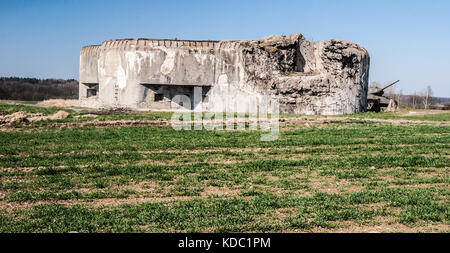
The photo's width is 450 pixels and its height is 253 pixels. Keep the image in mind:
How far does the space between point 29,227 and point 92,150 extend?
5.85 meters

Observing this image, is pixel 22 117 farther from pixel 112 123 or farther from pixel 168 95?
pixel 168 95

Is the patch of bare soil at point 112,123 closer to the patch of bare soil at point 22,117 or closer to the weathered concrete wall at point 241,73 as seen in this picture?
the patch of bare soil at point 22,117

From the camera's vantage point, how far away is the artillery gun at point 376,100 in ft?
106

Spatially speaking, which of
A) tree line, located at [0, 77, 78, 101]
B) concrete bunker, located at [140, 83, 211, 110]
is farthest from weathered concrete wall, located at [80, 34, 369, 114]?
tree line, located at [0, 77, 78, 101]

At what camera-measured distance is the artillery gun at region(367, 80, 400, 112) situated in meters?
32.3

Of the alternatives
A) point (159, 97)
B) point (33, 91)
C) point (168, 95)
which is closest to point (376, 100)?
point (168, 95)

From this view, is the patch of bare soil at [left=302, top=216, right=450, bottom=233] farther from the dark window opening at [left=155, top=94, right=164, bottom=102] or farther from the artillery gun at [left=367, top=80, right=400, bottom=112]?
the artillery gun at [left=367, top=80, right=400, bottom=112]

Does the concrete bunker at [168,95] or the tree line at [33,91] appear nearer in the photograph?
the concrete bunker at [168,95]

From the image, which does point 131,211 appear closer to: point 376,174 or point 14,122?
point 376,174

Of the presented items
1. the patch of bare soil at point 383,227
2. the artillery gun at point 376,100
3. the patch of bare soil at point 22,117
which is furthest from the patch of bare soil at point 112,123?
→ the artillery gun at point 376,100

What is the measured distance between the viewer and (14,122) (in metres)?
16.1

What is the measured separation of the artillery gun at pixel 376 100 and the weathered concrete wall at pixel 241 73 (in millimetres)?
5882

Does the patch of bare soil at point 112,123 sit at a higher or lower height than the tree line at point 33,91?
lower

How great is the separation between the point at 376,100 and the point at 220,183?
27.0 meters
